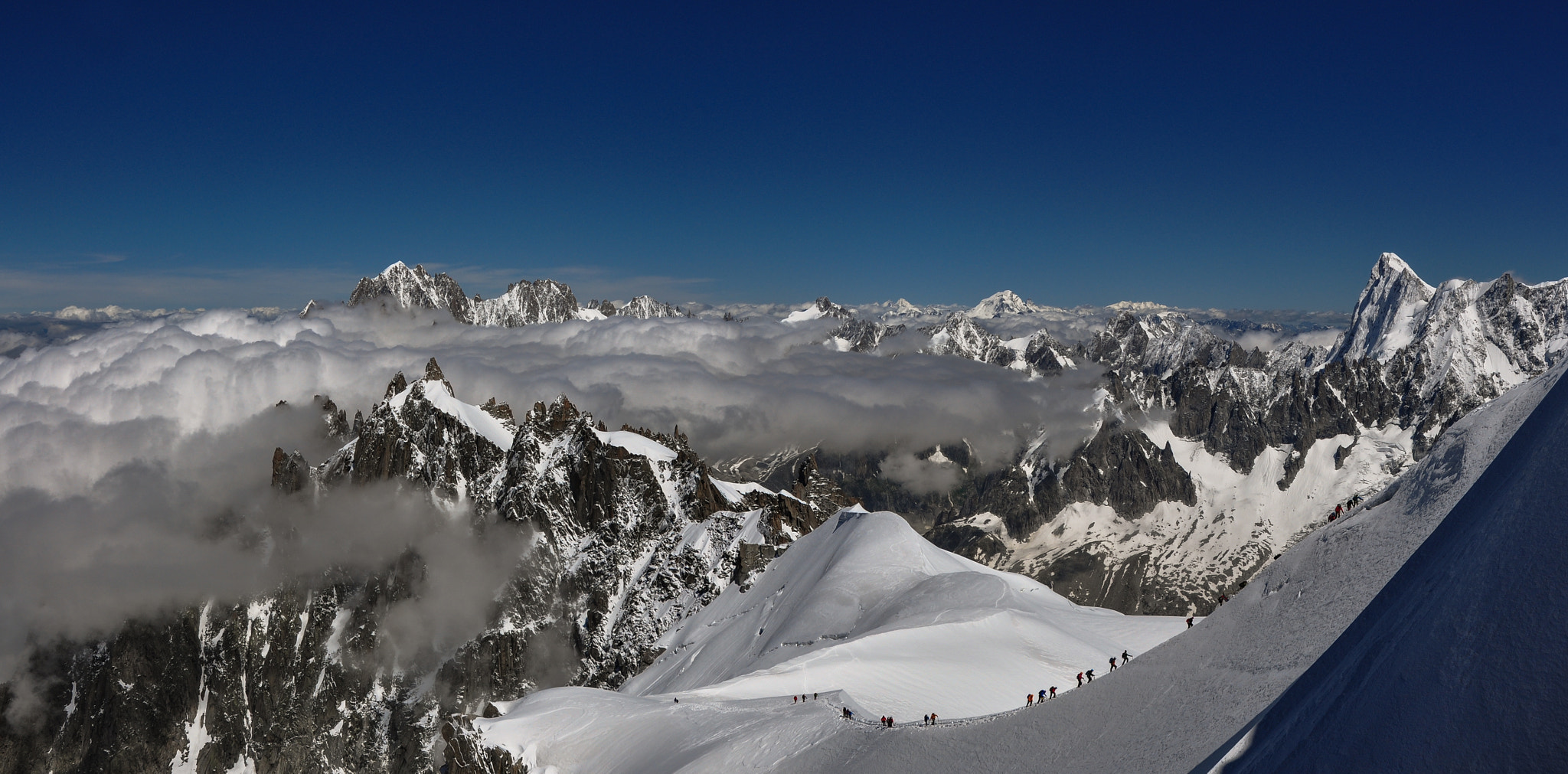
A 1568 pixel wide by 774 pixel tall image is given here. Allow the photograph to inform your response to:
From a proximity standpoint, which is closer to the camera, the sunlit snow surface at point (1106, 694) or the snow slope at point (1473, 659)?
the snow slope at point (1473, 659)

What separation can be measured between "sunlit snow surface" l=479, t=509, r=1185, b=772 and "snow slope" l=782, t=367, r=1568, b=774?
2343 cm

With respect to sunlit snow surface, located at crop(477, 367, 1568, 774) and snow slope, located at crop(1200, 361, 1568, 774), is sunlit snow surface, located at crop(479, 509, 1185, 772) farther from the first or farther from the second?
snow slope, located at crop(1200, 361, 1568, 774)

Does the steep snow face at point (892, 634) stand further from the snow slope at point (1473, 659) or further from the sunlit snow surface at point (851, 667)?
the snow slope at point (1473, 659)

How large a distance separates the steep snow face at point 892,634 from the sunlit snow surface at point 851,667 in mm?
251

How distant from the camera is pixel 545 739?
72.4 meters

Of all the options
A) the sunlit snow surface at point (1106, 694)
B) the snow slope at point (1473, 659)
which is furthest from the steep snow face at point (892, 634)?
the snow slope at point (1473, 659)

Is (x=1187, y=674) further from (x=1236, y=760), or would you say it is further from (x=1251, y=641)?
(x=1236, y=760)

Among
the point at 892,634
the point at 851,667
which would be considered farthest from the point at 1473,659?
the point at 892,634

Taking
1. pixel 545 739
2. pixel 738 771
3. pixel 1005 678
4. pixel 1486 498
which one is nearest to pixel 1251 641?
pixel 1486 498

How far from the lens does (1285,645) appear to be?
96.1 ft

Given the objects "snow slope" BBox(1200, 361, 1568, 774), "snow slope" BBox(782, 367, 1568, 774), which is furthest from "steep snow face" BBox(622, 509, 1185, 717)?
"snow slope" BBox(1200, 361, 1568, 774)

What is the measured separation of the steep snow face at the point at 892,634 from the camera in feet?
233

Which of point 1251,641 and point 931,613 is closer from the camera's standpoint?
point 1251,641

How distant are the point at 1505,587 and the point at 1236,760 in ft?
31.1
